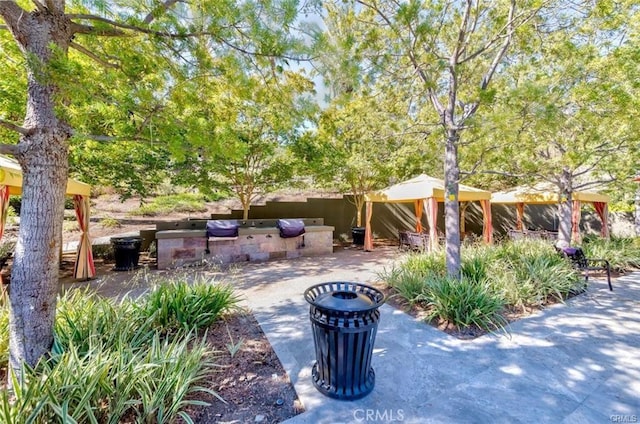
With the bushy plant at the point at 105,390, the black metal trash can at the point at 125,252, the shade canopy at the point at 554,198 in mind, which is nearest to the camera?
the bushy plant at the point at 105,390

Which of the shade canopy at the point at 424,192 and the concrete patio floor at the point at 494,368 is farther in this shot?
the shade canopy at the point at 424,192

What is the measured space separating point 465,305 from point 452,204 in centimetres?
181

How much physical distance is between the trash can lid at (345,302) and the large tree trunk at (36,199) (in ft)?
7.95

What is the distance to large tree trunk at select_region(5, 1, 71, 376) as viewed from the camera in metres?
2.34

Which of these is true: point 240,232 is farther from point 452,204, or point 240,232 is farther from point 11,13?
point 11,13

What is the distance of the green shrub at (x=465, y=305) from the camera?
3686 mm

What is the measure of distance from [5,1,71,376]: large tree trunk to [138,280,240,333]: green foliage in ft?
3.08

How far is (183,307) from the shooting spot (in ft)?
11.1

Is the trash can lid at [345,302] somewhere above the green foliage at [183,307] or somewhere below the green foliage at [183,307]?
above

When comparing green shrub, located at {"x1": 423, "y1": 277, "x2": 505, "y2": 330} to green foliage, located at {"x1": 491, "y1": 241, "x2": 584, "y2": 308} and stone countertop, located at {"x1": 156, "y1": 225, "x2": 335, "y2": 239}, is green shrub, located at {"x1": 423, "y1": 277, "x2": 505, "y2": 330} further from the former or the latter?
stone countertop, located at {"x1": 156, "y1": 225, "x2": 335, "y2": 239}

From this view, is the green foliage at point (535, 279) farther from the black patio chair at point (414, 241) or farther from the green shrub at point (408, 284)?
the black patio chair at point (414, 241)

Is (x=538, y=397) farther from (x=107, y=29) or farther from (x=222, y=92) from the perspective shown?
(x=107, y=29)

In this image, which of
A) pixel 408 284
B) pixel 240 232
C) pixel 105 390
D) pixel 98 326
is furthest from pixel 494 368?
pixel 240 232

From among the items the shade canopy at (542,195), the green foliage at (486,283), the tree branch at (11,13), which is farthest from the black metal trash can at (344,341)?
the shade canopy at (542,195)
